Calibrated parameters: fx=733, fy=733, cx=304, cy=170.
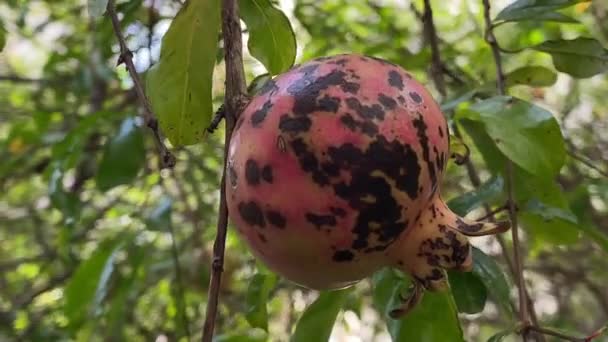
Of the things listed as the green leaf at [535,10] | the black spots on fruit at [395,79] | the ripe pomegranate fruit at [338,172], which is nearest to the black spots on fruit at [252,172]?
the ripe pomegranate fruit at [338,172]

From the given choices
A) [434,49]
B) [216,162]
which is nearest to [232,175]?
[434,49]

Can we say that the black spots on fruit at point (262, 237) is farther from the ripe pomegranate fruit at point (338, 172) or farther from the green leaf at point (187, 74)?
the green leaf at point (187, 74)

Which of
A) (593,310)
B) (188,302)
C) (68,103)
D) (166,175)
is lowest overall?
(593,310)

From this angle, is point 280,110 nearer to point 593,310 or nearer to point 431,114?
point 431,114

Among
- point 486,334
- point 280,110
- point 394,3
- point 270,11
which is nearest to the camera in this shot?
point 280,110

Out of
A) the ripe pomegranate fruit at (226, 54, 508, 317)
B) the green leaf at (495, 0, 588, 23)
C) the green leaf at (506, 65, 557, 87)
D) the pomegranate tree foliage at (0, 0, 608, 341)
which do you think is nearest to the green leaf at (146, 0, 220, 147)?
the pomegranate tree foliage at (0, 0, 608, 341)

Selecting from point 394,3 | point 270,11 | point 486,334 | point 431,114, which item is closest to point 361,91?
point 431,114

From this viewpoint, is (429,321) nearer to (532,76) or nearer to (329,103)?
(329,103)

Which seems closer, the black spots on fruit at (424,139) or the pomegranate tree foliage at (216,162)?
the black spots on fruit at (424,139)
